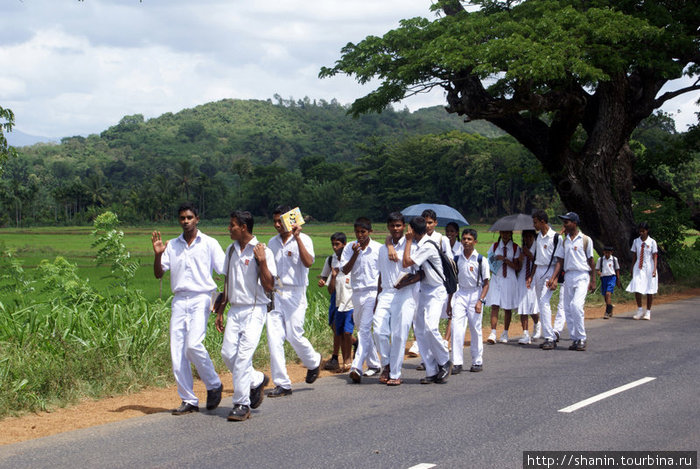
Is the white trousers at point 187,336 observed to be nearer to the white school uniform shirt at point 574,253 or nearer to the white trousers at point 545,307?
the white trousers at point 545,307

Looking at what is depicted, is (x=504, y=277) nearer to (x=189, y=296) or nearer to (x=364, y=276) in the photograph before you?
(x=364, y=276)

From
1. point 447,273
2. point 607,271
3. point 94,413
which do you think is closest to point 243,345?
point 94,413

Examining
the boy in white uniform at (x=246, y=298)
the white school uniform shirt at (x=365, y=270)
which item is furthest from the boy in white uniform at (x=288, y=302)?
the white school uniform shirt at (x=365, y=270)

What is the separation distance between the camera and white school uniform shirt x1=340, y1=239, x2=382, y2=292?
917cm

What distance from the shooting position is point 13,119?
12195 mm

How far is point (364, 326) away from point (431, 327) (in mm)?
834

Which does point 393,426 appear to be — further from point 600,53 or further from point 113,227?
point 600,53

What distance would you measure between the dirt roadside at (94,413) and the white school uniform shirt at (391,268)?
168 centimetres

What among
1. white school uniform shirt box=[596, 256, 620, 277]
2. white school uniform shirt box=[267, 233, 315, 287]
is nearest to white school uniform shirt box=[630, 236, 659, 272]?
white school uniform shirt box=[596, 256, 620, 277]

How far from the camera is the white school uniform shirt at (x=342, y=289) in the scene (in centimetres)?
971

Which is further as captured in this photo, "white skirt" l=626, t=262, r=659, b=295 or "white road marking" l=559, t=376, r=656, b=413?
"white skirt" l=626, t=262, r=659, b=295

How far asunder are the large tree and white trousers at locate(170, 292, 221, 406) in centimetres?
1285

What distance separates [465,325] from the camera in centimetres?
947

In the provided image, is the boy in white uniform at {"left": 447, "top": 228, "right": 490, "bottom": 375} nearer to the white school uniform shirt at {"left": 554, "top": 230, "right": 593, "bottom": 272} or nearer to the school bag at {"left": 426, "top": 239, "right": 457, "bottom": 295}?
the school bag at {"left": 426, "top": 239, "right": 457, "bottom": 295}
